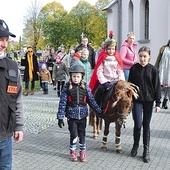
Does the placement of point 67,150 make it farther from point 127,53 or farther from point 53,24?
point 53,24

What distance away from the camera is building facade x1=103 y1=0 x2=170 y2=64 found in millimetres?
20922

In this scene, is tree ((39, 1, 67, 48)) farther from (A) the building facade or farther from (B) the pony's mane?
(B) the pony's mane

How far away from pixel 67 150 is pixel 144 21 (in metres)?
17.1

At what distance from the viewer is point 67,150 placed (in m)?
7.61

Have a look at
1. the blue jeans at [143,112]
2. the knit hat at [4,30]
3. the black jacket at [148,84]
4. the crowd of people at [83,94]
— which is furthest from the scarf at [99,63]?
the knit hat at [4,30]

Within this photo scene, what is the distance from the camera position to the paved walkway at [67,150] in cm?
658

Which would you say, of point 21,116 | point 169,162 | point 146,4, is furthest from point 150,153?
point 146,4

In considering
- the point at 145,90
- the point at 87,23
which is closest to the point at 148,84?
the point at 145,90

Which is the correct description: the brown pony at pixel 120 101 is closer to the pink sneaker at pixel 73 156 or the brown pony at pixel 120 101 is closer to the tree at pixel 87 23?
the pink sneaker at pixel 73 156

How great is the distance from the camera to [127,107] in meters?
6.80

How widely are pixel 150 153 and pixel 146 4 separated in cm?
1715

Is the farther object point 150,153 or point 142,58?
point 150,153

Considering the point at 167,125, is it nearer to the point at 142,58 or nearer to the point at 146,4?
the point at 142,58

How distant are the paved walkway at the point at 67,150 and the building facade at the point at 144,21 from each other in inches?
420
